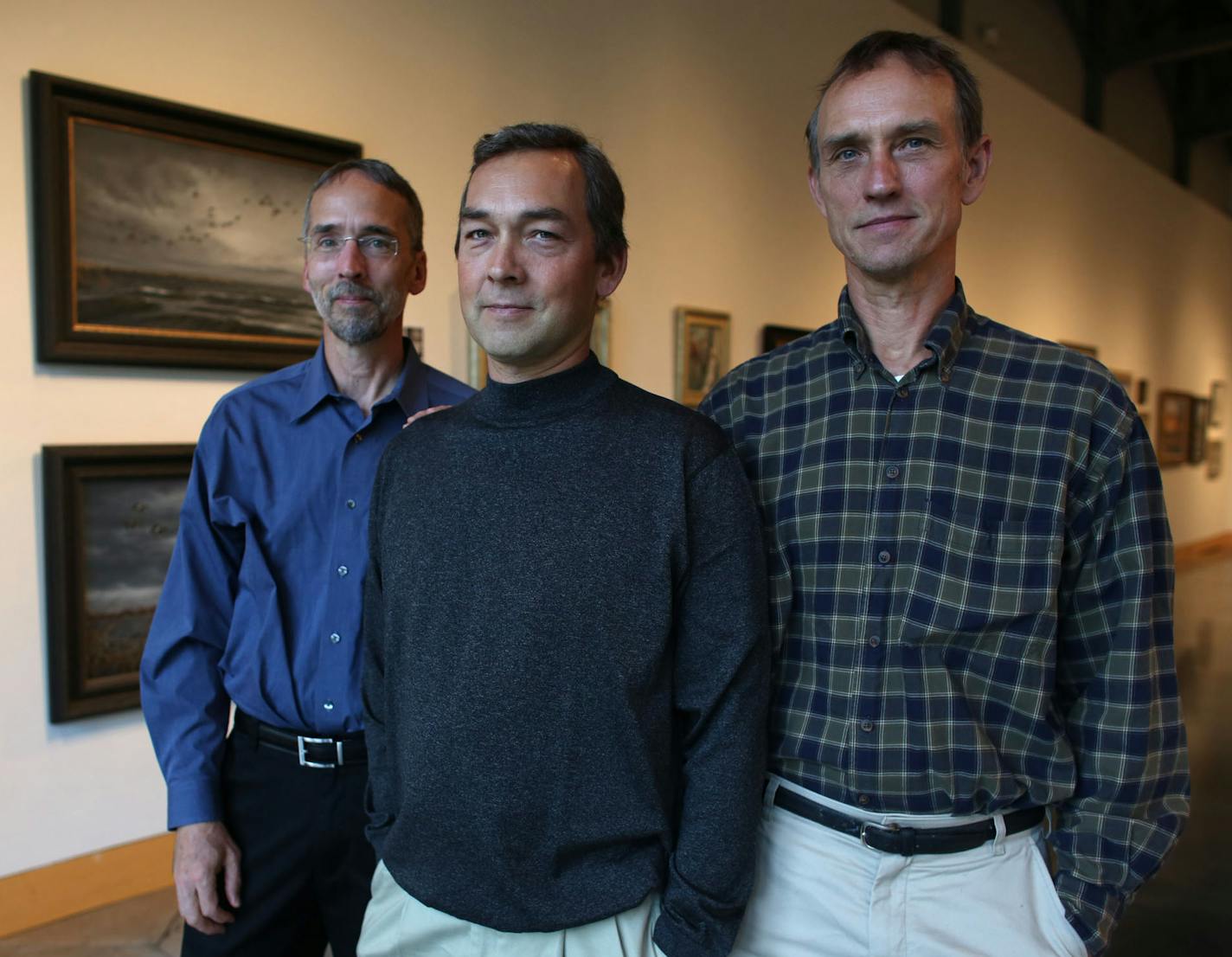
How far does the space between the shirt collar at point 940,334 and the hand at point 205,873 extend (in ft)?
5.34

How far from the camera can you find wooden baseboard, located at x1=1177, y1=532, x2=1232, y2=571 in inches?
541

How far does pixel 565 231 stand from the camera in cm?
167

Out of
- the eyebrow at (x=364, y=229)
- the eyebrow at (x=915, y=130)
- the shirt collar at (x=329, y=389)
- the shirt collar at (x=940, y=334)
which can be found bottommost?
the shirt collar at (x=329, y=389)

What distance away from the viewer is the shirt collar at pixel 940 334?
1.75m

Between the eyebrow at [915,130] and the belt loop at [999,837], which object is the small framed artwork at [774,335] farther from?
the belt loop at [999,837]

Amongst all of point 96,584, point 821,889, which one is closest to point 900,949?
point 821,889

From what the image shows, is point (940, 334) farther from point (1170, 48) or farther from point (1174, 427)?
point (1174, 427)

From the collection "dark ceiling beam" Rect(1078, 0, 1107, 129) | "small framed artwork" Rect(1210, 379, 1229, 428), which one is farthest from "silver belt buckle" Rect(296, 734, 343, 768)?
"small framed artwork" Rect(1210, 379, 1229, 428)

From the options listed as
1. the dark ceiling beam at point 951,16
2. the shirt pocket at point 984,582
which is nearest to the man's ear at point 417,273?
the shirt pocket at point 984,582

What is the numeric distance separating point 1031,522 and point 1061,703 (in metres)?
0.38

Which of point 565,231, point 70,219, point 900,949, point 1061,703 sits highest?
point 70,219

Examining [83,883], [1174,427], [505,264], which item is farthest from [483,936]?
[1174,427]

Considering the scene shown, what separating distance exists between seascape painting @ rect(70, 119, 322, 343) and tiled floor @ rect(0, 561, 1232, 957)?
7.54ft

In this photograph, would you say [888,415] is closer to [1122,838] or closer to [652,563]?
[652,563]
